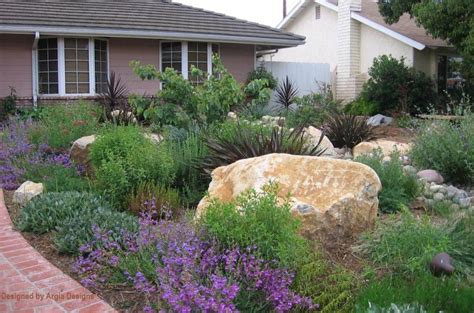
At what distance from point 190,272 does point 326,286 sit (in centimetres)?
92

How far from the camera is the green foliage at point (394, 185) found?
5738 millimetres

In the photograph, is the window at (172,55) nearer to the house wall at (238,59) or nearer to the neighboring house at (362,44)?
the house wall at (238,59)

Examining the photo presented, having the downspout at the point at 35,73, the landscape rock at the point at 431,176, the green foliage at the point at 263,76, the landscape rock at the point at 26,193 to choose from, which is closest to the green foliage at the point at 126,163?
the landscape rock at the point at 26,193

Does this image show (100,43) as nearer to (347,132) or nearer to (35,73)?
(35,73)

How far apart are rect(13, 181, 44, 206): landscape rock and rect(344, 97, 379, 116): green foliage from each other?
13366 mm

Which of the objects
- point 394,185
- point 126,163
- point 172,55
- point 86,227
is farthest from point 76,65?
point 394,185

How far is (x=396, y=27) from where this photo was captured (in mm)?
20547

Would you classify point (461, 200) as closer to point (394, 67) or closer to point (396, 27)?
point (394, 67)

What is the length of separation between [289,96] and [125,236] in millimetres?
14573

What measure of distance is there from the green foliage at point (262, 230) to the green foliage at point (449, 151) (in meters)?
4.06

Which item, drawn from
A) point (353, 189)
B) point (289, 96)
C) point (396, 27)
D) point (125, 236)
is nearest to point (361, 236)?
point (353, 189)

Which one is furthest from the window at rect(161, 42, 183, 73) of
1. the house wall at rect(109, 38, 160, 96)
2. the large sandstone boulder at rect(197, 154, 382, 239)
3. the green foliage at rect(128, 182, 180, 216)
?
the large sandstone boulder at rect(197, 154, 382, 239)

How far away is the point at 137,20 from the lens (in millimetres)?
16812

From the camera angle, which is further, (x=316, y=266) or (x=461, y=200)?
(x=461, y=200)
